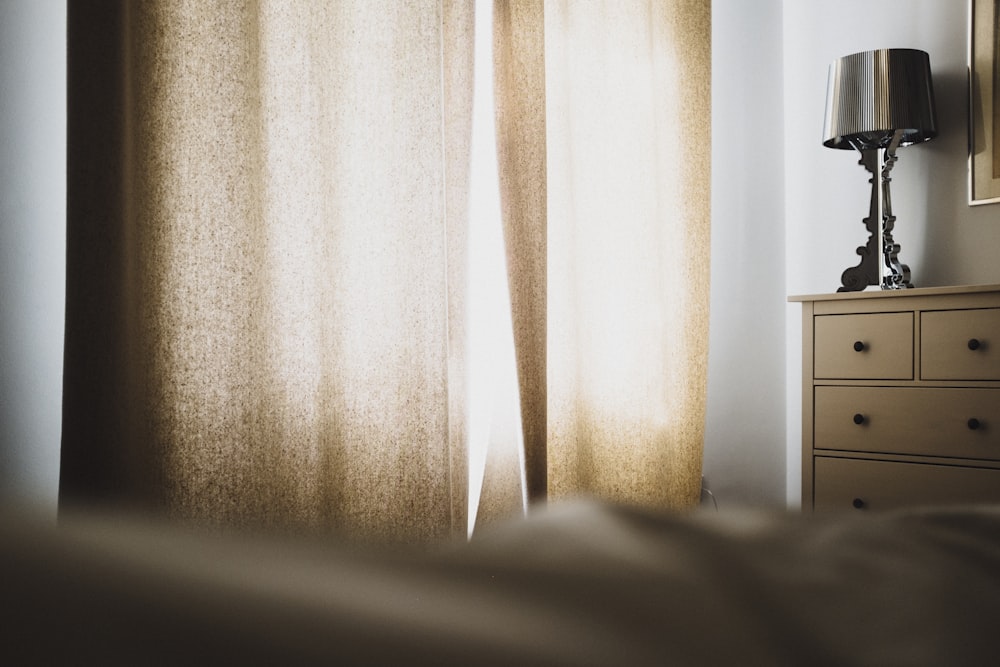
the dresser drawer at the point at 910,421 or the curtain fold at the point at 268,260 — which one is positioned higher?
the curtain fold at the point at 268,260

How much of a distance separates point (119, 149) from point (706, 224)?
183 cm

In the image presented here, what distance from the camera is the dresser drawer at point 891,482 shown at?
1870 millimetres

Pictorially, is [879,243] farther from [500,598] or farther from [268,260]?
[500,598]

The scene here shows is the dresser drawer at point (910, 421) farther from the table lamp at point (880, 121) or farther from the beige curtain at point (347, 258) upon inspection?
the beige curtain at point (347, 258)

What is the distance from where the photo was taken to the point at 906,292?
198 centimetres

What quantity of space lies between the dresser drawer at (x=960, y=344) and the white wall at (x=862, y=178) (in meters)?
0.54

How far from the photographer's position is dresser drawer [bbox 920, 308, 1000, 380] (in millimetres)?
1872

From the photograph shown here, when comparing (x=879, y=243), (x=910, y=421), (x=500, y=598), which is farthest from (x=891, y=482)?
(x=500, y=598)

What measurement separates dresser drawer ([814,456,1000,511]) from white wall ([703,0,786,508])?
642 mm

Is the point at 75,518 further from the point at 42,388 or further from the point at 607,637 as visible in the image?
the point at 42,388

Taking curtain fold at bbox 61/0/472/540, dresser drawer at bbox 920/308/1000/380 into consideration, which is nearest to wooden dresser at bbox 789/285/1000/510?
dresser drawer at bbox 920/308/1000/380

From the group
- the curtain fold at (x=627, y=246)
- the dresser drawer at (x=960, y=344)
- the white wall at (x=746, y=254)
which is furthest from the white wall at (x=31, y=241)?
the white wall at (x=746, y=254)

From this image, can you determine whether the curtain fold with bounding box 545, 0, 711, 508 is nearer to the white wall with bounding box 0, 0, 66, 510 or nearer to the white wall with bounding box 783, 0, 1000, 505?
the white wall with bounding box 783, 0, 1000, 505

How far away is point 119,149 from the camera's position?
4.17 ft
